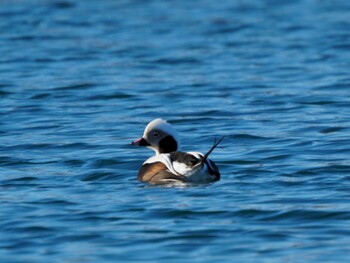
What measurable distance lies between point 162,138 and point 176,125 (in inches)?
146

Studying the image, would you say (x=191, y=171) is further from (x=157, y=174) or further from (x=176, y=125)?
(x=176, y=125)

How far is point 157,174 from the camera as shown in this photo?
11.7 metres

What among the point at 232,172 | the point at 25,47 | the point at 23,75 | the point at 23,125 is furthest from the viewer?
the point at 25,47

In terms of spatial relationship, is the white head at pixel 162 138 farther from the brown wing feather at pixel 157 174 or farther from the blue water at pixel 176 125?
the brown wing feather at pixel 157 174

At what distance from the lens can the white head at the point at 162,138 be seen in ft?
40.8

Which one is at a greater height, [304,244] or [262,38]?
[304,244]

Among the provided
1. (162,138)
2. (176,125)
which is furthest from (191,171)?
(176,125)

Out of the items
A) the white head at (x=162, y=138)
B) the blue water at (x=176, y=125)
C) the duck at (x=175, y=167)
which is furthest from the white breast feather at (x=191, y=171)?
the white head at (x=162, y=138)

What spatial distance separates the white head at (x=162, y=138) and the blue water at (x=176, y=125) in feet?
1.38

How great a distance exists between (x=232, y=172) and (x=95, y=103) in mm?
6007

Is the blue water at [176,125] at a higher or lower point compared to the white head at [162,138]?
lower

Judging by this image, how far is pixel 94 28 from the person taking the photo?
26.5 meters

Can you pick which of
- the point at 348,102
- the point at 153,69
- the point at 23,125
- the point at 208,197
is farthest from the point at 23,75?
the point at 208,197

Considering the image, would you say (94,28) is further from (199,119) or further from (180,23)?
(199,119)
